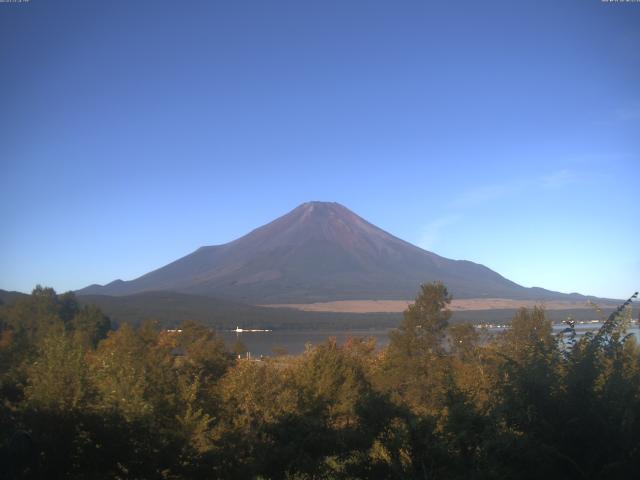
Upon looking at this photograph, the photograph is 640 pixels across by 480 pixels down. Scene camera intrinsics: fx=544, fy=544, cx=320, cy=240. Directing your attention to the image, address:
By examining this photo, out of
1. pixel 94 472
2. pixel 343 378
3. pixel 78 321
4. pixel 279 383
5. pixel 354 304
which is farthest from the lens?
pixel 354 304

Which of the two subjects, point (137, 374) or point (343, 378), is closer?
point (137, 374)

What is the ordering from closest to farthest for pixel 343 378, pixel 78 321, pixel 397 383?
pixel 343 378, pixel 397 383, pixel 78 321

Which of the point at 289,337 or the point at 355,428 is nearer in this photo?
the point at 355,428

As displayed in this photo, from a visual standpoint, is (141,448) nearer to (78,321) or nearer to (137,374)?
(137,374)

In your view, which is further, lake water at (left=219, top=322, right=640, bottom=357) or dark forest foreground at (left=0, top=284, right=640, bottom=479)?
lake water at (left=219, top=322, right=640, bottom=357)

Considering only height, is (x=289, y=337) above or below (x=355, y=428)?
below

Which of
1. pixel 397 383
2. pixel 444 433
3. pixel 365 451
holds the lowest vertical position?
pixel 397 383

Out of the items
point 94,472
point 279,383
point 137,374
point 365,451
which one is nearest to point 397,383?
point 279,383

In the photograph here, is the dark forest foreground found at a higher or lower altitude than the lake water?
higher

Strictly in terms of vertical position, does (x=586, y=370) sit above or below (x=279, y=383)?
above

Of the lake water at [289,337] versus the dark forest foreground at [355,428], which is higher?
the dark forest foreground at [355,428]

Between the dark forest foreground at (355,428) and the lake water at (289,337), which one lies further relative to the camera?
the lake water at (289,337)
